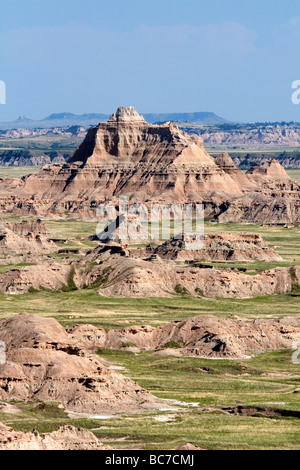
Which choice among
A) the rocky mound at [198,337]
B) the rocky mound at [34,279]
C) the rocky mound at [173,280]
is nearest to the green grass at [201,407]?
the rocky mound at [198,337]

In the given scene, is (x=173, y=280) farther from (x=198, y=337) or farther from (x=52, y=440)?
(x=52, y=440)

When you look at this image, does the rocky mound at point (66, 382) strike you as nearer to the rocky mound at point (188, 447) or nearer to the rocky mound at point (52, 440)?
the rocky mound at point (52, 440)

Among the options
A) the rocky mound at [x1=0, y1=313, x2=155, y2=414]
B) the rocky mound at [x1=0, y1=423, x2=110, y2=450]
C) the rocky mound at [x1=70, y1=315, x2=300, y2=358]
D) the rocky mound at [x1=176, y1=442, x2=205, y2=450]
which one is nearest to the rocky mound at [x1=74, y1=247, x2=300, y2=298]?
the rocky mound at [x1=70, y1=315, x2=300, y2=358]

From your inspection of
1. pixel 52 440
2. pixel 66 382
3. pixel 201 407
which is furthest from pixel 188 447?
pixel 66 382

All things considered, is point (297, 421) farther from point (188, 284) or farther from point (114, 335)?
point (188, 284)

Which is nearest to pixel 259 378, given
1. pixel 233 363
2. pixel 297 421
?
pixel 233 363
